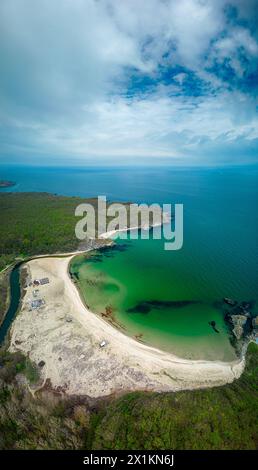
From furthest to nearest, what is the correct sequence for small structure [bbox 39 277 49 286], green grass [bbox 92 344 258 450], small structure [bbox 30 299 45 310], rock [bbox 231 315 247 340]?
small structure [bbox 39 277 49 286] < small structure [bbox 30 299 45 310] < rock [bbox 231 315 247 340] < green grass [bbox 92 344 258 450]

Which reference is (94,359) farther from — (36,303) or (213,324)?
(213,324)

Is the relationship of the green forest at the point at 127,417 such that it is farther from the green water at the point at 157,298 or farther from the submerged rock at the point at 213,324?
the green water at the point at 157,298

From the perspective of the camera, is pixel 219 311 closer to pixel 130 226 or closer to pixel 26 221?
pixel 130 226

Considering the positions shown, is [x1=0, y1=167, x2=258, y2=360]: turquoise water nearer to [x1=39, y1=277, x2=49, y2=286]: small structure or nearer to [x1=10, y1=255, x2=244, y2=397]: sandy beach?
[x1=10, y1=255, x2=244, y2=397]: sandy beach

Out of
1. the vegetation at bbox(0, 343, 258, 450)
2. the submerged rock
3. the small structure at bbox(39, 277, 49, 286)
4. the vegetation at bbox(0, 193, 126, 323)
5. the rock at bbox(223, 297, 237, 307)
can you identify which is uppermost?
the vegetation at bbox(0, 193, 126, 323)

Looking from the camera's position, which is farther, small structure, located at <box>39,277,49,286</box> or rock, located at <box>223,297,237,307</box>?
small structure, located at <box>39,277,49,286</box>

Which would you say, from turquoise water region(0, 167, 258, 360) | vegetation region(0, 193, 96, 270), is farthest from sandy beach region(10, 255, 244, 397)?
vegetation region(0, 193, 96, 270)

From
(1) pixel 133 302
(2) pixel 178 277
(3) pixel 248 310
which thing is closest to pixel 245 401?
(3) pixel 248 310
